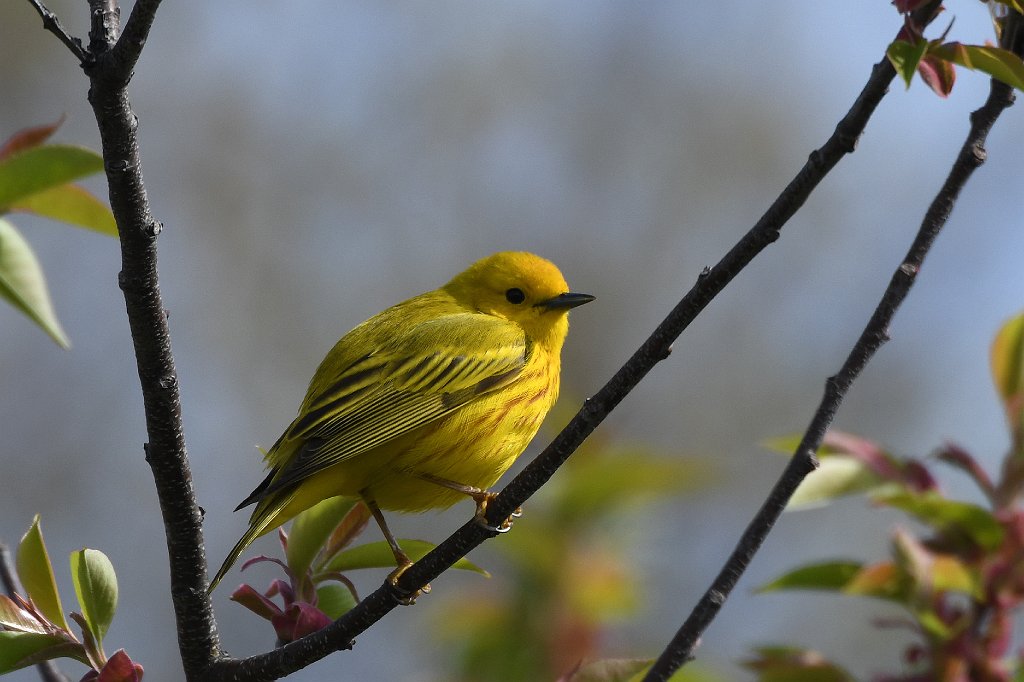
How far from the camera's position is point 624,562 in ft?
9.21

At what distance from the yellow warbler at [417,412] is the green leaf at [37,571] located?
66 cm

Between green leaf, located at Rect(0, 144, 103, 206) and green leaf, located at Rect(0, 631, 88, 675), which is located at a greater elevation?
green leaf, located at Rect(0, 144, 103, 206)

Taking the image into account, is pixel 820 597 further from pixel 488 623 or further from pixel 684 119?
pixel 488 623

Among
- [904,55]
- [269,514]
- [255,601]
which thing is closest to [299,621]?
[255,601]

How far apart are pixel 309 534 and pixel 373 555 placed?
0.16 meters

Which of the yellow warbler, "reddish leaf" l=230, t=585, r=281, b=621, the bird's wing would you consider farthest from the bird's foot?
"reddish leaf" l=230, t=585, r=281, b=621

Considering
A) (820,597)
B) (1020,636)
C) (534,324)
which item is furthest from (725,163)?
(534,324)

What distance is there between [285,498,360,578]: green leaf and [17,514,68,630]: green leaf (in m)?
0.48

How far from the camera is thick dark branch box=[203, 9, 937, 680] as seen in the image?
5.17ft

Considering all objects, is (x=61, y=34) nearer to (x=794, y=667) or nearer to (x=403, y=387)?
(x=794, y=667)

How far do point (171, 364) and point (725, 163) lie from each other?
10.4 metres

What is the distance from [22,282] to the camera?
6.21 ft

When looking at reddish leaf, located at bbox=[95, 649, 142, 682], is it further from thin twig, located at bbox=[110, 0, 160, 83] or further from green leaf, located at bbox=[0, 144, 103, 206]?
thin twig, located at bbox=[110, 0, 160, 83]

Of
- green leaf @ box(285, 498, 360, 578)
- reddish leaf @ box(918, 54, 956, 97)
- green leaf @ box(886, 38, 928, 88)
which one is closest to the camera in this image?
green leaf @ box(886, 38, 928, 88)
